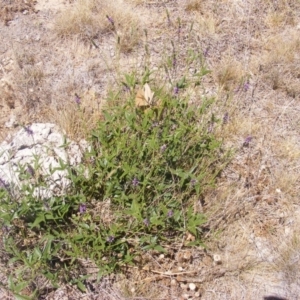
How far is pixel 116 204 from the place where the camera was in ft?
7.45

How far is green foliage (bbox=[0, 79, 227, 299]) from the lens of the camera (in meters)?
2.03

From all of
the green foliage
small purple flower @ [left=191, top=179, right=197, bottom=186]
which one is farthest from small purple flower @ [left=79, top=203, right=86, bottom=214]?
small purple flower @ [left=191, top=179, right=197, bottom=186]

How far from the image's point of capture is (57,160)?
7.70 feet

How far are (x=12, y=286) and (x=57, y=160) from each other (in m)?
0.77

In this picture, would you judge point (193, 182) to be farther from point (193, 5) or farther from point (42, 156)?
point (193, 5)

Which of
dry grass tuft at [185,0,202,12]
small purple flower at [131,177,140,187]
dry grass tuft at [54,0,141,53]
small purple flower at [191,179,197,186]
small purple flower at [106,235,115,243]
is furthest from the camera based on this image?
dry grass tuft at [185,0,202,12]

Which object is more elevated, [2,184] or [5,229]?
[2,184]

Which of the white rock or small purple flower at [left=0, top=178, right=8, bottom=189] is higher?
small purple flower at [left=0, top=178, right=8, bottom=189]

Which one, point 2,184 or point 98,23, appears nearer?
point 2,184

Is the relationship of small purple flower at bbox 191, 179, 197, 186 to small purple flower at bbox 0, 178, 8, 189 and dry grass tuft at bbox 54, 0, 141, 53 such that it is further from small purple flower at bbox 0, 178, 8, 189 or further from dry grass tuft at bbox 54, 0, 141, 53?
dry grass tuft at bbox 54, 0, 141, 53

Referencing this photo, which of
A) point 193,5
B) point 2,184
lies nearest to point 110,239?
point 2,184

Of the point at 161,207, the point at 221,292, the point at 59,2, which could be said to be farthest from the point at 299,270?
the point at 59,2

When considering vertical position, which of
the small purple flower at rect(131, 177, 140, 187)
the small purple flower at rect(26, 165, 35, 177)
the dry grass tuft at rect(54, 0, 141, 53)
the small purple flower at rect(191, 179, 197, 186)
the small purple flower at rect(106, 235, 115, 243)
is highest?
the dry grass tuft at rect(54, 0, 141, 53)

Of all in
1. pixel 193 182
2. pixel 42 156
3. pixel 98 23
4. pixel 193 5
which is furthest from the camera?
pixel 193 5
